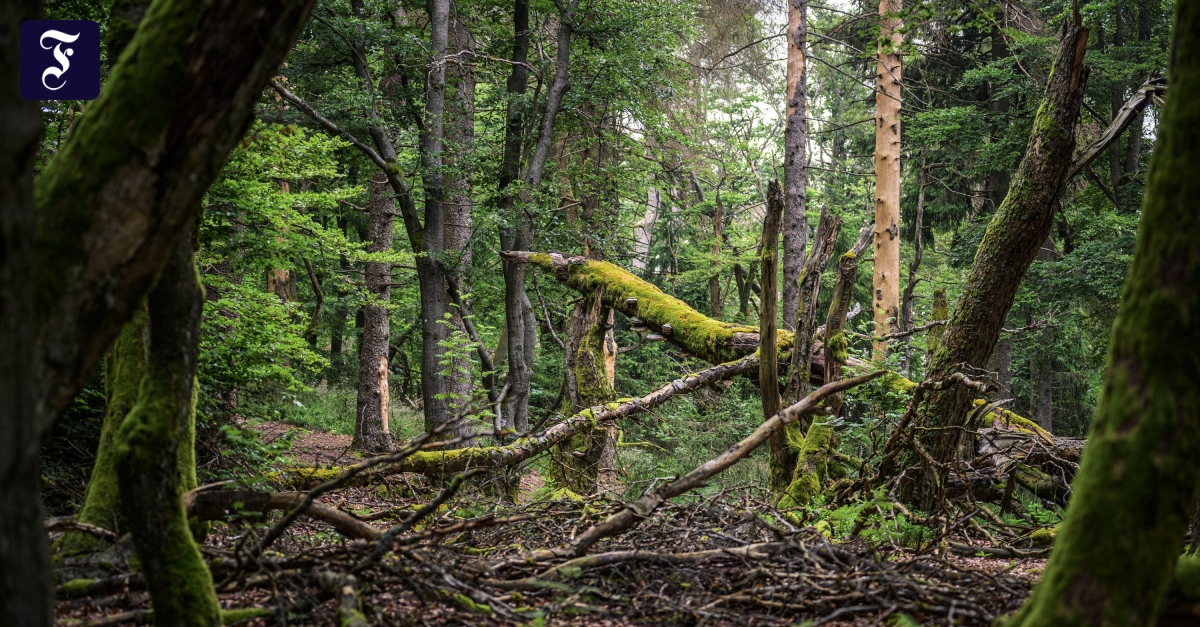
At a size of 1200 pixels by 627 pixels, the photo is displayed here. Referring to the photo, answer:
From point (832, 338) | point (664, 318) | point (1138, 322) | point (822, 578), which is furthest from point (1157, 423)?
point (664, 318)

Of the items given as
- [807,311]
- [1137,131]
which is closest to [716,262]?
[1137,131]

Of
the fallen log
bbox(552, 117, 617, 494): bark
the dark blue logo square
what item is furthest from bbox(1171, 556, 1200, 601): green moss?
the dark blue logo square

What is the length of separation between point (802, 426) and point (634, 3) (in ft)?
26.4

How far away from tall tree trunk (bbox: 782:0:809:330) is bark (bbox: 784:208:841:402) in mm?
5713

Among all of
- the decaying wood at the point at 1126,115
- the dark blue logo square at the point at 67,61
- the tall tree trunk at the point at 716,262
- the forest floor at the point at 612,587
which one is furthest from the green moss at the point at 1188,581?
the tall tree trunk at the point at 716,262

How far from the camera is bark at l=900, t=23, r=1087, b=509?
18.7 ft

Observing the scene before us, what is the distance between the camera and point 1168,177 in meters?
2.28

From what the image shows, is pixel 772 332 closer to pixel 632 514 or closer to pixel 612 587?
pixel 632 514

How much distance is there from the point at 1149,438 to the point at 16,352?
2.98m

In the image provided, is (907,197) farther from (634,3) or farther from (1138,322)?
(1138,322)

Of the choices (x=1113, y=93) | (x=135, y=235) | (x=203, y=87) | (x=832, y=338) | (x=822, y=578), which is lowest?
(x=822, y=578)

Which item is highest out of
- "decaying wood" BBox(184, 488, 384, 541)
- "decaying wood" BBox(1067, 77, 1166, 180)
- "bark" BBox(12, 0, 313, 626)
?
"decaying wood" BBox(1067, 77, 1166, 180)

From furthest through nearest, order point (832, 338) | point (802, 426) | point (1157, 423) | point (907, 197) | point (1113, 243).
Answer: point (907, 197), point (1113, 243), point (802, 426), point (832, 338), point (1157, 423)

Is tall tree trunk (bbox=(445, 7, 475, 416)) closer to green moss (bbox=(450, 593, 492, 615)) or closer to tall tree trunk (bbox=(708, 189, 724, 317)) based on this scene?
Answer: tall tree trunk (bbox=(708, 189, 724, 317))
